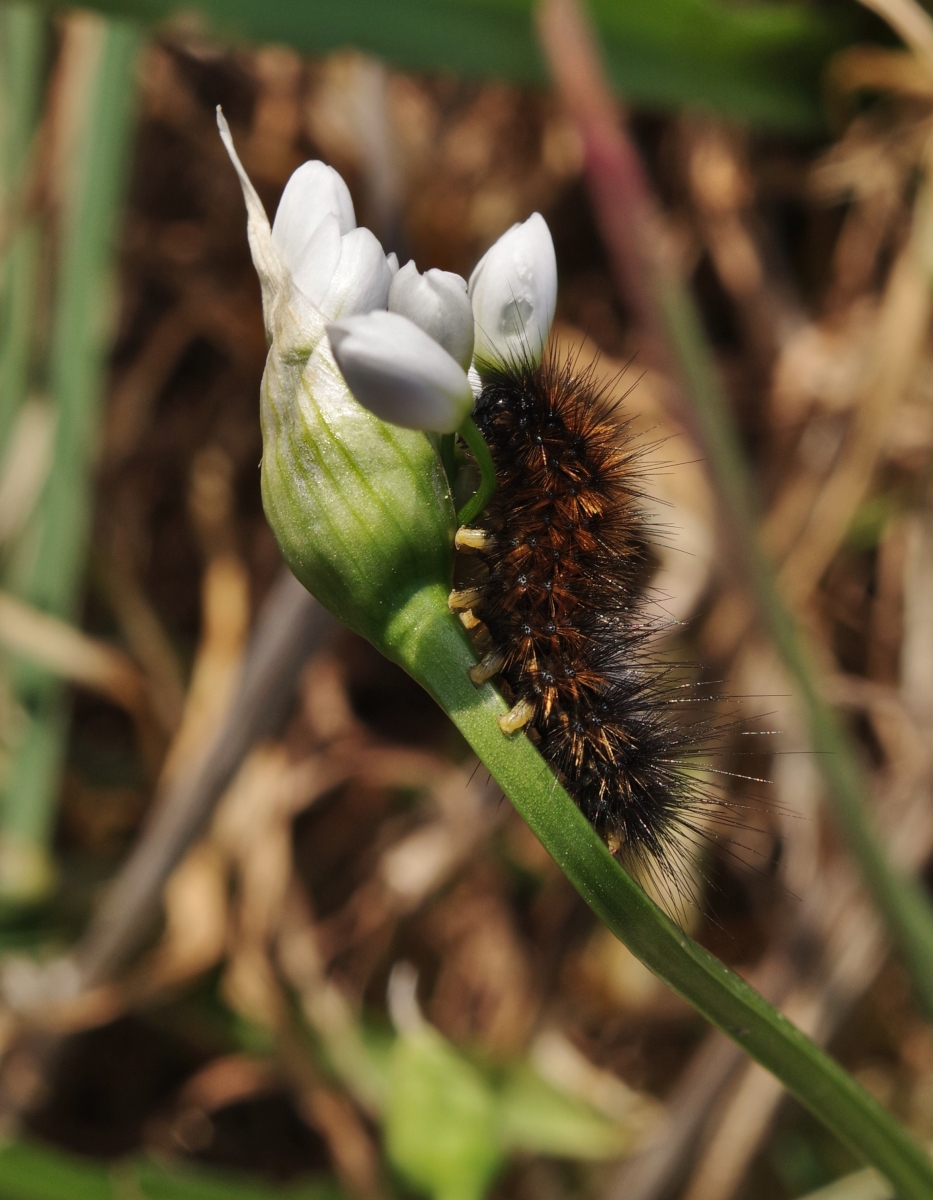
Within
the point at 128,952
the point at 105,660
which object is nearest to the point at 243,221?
the point at 105,660

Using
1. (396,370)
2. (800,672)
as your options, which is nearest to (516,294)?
(396,370)

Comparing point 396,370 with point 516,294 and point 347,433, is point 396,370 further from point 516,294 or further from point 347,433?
point 516,294

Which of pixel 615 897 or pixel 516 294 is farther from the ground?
pixel 516 294

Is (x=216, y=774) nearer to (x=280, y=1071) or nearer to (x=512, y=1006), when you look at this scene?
(x=280, y=1071)

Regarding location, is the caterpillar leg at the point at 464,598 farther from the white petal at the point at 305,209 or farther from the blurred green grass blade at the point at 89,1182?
the blurred green grass blade at the point at 89,1182

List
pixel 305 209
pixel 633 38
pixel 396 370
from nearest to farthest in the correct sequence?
pixel 396 370
pixel 305 209
pixel 633 38

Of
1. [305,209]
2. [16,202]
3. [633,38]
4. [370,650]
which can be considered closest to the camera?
[305,209]

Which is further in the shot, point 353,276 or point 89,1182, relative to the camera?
point 89,1182
